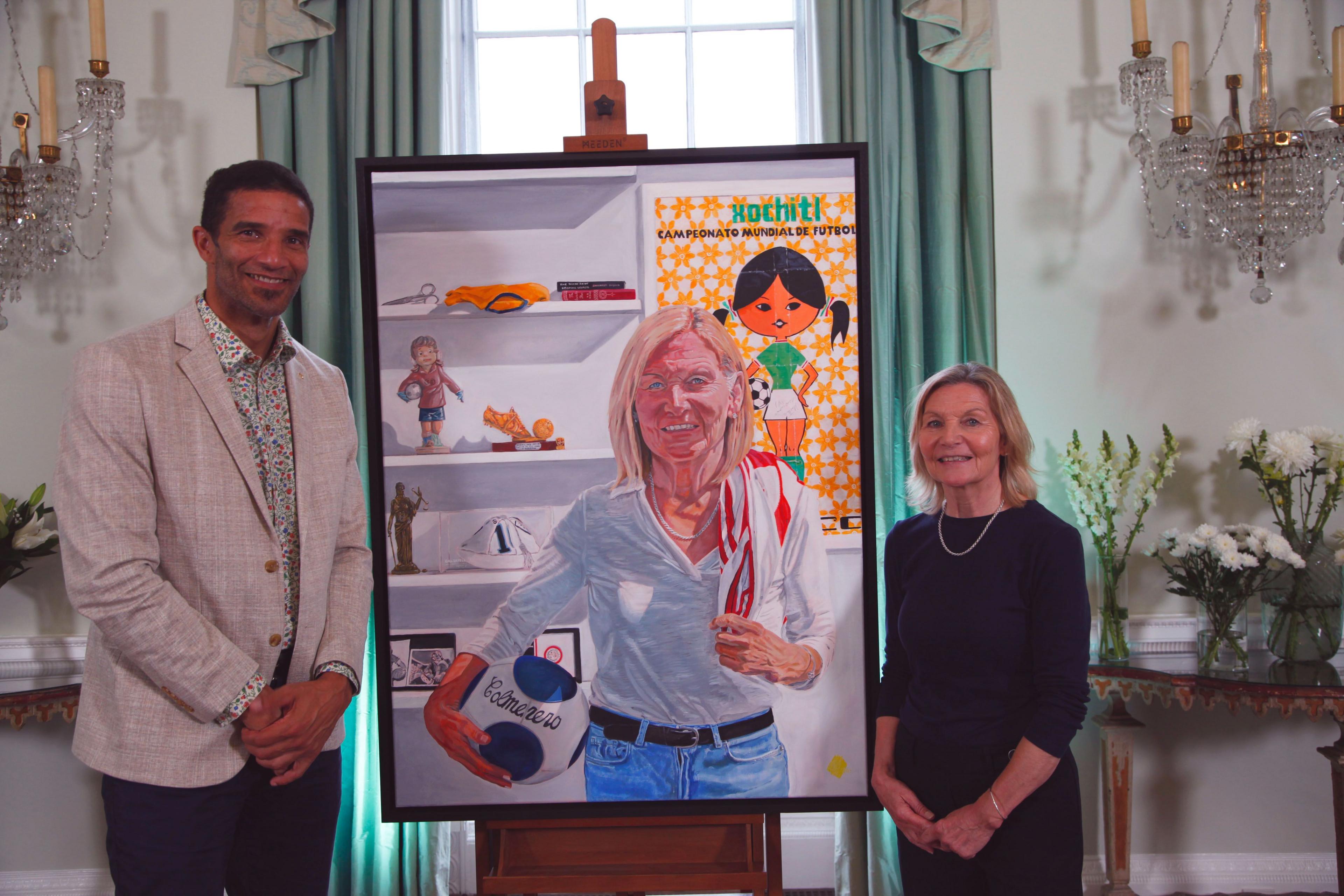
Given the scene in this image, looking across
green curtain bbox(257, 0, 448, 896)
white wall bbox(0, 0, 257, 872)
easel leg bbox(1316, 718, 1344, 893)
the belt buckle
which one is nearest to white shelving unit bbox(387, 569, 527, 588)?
the belt buckle

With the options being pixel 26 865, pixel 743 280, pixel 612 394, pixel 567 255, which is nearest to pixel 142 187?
pixel 567 255

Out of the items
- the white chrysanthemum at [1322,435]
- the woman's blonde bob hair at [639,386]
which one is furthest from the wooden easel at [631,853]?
the white chrysanthemum at [1322,435]

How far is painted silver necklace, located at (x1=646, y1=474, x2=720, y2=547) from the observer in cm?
190

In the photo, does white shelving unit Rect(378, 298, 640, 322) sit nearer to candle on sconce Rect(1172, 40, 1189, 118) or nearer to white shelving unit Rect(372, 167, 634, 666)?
white shelving unit Rect(372, 167, 634, 666)

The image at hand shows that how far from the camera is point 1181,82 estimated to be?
6.97ft

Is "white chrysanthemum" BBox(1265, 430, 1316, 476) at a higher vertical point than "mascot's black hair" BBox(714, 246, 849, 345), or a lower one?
lower

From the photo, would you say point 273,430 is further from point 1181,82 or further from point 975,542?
point 1181,82

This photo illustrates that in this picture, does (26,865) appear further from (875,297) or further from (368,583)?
(875,297)

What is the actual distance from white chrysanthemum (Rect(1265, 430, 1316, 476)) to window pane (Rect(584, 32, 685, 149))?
1858 mm

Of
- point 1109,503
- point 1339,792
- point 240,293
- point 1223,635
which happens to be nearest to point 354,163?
point 240,293

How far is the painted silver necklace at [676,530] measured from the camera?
6.22ft

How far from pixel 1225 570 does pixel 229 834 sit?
2291 mm

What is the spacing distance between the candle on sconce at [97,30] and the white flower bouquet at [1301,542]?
3036mm

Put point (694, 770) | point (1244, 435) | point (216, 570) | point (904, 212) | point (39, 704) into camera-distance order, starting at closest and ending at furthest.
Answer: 1. point (216, 570)
2. point (694, 770)
3. point (39, 704)
4. point (1244, 435)
5. point (904, 212)
